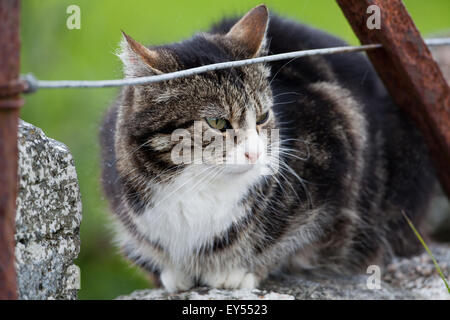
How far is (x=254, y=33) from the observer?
212cm

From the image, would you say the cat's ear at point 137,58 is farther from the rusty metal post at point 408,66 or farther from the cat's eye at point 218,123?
the rusty metal post at point 408,66

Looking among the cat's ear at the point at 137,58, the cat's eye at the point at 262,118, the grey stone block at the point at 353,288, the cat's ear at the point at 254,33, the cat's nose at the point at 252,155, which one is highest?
the cat's ear at the point at 254,33

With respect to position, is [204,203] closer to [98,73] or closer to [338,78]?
[338,78]

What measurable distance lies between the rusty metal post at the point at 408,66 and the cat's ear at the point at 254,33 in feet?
0.98

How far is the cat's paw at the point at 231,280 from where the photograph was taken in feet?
7.53

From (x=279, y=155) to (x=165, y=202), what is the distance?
47cm

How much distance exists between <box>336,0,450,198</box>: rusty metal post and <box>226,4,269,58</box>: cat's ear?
0.98ft

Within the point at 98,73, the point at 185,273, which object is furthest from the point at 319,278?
the point at 98,73

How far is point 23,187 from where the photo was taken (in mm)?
1574

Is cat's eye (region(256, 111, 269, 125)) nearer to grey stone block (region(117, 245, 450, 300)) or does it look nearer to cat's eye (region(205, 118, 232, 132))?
cat's eye (region(205, 118, 232, 132))

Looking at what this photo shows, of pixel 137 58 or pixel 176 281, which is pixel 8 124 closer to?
pixel 137 58

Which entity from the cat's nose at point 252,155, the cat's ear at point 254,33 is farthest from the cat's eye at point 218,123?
the cat's ear at point 254,33

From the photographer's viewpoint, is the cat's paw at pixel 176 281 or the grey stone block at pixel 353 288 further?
the cat's paw at pixel 176 281

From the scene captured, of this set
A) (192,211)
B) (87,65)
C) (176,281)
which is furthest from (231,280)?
(87,65)
